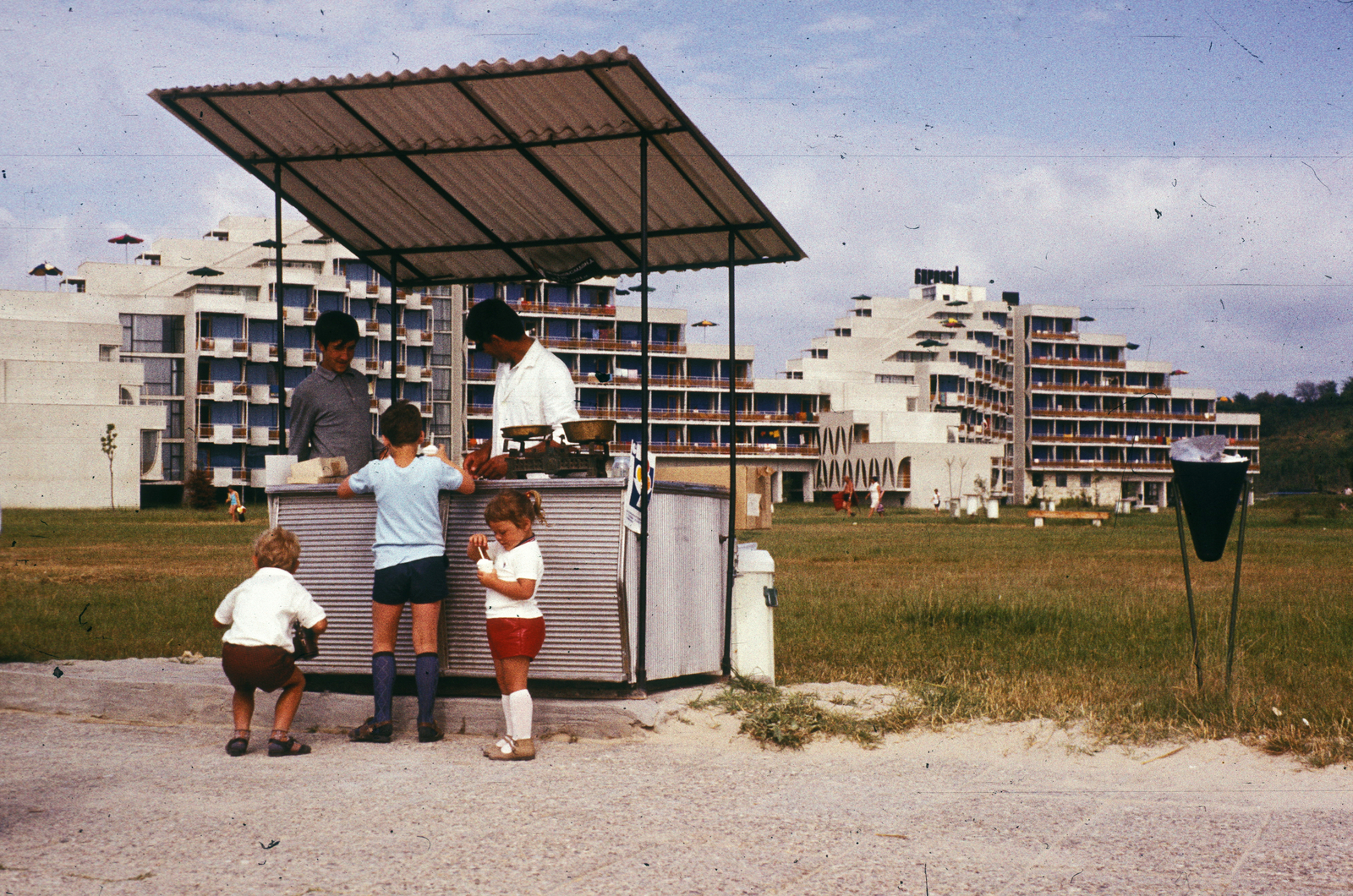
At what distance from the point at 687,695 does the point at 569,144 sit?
3.35 meters

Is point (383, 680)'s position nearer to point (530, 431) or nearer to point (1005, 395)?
point (530, 431)

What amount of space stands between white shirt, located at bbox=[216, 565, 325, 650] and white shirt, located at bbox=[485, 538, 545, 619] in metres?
0.91

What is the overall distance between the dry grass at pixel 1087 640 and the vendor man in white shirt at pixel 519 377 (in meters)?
2.65

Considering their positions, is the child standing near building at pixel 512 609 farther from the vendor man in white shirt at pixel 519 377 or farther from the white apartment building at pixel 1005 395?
the white apartment building at pixel 1005 395

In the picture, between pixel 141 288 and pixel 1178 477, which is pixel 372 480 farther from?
pixel 141 288

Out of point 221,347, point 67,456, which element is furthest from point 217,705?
point 221,347

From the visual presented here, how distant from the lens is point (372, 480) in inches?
277

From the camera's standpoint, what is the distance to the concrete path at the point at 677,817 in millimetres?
4488

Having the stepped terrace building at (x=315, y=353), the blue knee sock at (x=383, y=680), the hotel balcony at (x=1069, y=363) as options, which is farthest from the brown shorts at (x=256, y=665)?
the hotel balcony at (x=1069, y=363)

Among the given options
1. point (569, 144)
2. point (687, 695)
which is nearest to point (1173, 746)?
point (687, 695)

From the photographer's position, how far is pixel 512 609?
669cm

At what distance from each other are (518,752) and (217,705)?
2.43m

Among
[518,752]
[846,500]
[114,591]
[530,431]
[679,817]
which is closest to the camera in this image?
[679,817]

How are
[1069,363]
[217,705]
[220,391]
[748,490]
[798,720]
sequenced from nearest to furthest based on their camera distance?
[798,720] → [217,705] → [748,490] → [220,391] → [1069,363]
